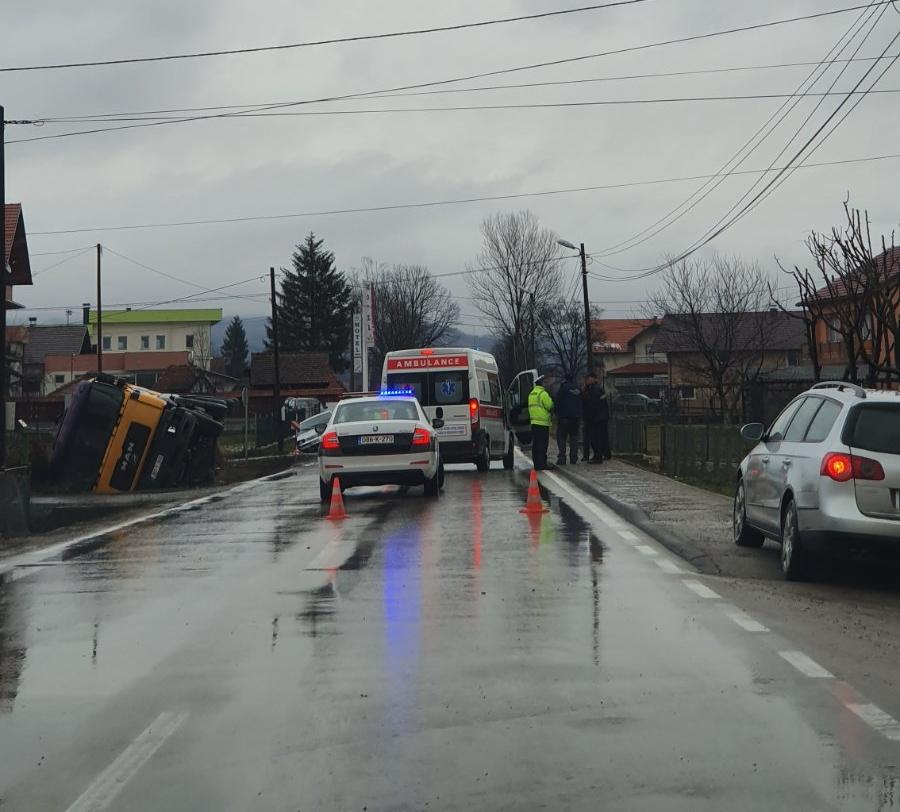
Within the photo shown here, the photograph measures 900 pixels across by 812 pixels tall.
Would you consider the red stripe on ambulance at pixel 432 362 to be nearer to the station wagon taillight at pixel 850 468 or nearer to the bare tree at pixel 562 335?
the station wagon taillight at pixel 850 468

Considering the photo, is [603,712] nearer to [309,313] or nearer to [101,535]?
[101,535]

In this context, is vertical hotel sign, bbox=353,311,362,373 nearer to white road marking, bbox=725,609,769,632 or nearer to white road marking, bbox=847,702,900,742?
white road marking, bbox=725,609,769,632

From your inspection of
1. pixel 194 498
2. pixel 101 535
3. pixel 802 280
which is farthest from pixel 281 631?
pixel 802 280

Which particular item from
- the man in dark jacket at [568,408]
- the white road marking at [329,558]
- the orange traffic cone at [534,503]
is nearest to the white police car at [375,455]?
the orange traffic cone at [534,503]

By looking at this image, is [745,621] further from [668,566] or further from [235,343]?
[235,343]

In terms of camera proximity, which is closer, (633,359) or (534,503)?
(534,503)

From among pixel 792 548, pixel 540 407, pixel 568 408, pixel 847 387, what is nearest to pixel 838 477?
pixel 792 548

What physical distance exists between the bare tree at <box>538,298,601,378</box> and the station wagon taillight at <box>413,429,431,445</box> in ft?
238

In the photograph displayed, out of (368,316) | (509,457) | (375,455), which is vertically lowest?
(509,457)

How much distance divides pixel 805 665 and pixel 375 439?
12682mm

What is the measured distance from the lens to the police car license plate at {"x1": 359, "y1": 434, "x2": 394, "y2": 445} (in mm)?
19469

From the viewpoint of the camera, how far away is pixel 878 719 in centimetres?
594

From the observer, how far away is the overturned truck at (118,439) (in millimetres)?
23172

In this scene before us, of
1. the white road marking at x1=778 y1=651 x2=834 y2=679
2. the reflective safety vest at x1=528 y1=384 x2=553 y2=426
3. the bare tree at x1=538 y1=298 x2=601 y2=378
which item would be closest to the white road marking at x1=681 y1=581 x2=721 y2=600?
the white road marking at x1=778 y1=651 x2=834 y2=679
